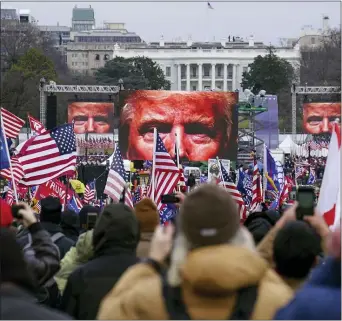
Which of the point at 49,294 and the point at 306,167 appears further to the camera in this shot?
the point at 306,167

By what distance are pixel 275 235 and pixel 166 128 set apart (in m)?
47.4

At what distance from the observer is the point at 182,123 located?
5259cm

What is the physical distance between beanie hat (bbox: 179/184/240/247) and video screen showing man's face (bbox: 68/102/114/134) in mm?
57201

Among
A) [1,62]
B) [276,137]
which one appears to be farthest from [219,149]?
[1,62]

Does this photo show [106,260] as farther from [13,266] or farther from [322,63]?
[322,63]

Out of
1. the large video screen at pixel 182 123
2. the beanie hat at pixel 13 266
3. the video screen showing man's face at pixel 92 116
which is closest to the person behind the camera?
the beanie hat at pixel 13 266

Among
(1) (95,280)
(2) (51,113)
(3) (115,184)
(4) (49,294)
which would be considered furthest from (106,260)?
(2) (51,113)

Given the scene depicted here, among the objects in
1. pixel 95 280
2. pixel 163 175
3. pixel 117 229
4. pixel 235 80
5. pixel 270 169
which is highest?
pixel 117 229

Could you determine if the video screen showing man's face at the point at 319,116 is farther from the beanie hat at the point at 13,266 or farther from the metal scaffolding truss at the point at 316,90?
the beanie hat at the point at 13,266

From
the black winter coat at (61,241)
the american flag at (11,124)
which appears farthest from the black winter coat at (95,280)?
the american flag at (11,124)

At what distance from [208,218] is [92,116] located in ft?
191

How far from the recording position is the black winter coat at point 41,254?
20.3ft

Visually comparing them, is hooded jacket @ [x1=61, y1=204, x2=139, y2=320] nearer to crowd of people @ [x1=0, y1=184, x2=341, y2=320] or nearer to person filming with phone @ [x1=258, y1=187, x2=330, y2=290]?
person filming with phone @ [x1=258, y1=187, x2=330, y2=290]

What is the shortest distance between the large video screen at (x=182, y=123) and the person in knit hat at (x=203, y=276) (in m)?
44.7
